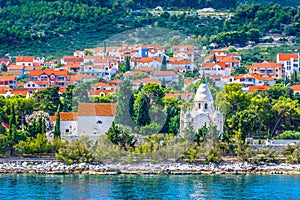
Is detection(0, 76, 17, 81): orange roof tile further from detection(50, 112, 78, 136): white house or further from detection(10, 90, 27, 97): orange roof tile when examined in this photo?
detection(50, 112, 78, 136): white house

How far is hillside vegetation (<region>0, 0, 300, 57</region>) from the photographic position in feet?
207

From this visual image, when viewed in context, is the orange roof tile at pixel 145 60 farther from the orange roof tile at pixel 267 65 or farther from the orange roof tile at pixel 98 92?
the orange roof tile at pixel 98 92

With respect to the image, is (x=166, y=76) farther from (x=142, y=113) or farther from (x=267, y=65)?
(x=142, y=113)

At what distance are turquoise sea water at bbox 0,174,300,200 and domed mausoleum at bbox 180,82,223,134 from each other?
2.83 metres

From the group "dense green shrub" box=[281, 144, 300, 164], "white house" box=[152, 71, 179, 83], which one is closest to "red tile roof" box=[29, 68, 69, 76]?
"white house" box=[152, 71, 179, 83]

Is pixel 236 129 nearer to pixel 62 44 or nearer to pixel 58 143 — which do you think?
pixel 58 143

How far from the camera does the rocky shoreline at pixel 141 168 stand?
3669cm

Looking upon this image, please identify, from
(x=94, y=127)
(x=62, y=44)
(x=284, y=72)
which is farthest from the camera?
(x=62, y=44)

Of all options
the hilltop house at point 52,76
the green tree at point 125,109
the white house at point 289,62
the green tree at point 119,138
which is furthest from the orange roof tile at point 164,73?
the green tree at point 119,138

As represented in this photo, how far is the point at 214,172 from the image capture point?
3672 cm

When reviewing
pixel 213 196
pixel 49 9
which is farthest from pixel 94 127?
pixel 49 9

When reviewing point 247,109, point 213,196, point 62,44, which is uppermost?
point 62,44

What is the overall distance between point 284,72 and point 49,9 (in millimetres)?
18202

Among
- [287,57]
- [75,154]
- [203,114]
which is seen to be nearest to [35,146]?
[75,154]
